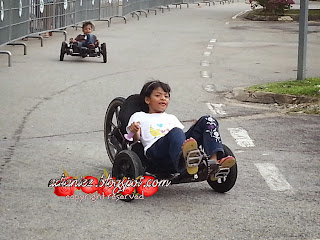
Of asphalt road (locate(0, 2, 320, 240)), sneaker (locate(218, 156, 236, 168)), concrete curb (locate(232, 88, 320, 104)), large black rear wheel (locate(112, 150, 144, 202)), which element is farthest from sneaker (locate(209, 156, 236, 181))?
concrete curb (locate(232, 88, 320, 104))

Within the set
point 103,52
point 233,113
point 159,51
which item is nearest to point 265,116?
point 233,113

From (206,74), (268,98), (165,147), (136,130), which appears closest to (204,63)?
(206,74)

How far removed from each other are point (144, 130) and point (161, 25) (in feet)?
78.0

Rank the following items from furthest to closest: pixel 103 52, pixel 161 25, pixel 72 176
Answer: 1. pixel 161 25
2. pixel 103 52
3. pixel 72 176

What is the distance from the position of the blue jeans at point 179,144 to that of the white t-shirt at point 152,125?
12 centimetres

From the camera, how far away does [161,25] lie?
3042cm

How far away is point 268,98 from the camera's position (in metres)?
12.2

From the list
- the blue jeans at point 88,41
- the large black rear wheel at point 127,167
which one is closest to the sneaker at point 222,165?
the large black rear wheel at point 127,167

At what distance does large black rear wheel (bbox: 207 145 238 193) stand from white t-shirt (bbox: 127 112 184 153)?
483mm

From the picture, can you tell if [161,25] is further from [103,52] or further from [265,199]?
[265,199]

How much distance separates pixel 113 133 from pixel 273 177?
4.34 feet

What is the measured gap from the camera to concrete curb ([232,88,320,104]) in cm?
1189

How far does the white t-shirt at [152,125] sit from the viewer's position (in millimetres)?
6793

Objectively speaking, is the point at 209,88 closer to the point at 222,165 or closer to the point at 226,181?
the point at 226,181
